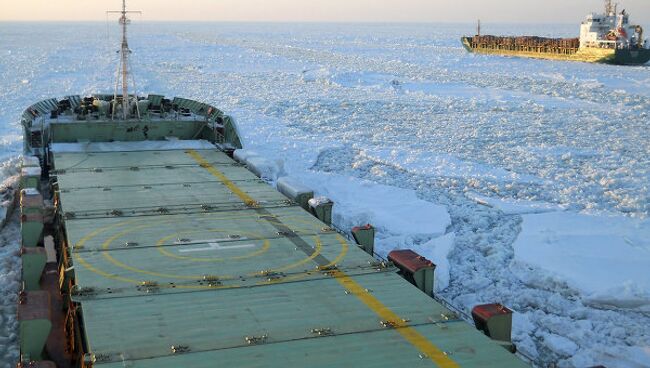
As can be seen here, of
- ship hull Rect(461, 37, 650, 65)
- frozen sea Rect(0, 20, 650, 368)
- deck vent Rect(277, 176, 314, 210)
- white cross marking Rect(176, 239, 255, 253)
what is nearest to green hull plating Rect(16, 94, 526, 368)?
white cross marking Rect(176, 239, 255, 253)

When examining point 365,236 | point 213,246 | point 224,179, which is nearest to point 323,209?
point 365,236

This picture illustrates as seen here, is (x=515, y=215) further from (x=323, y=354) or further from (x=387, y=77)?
(x=387, y=77)

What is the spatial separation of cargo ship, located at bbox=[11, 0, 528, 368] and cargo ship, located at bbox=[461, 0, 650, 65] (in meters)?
51.0

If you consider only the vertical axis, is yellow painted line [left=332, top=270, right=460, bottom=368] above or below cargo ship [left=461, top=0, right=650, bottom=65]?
below

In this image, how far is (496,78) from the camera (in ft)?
147

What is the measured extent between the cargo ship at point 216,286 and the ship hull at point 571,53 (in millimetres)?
50179

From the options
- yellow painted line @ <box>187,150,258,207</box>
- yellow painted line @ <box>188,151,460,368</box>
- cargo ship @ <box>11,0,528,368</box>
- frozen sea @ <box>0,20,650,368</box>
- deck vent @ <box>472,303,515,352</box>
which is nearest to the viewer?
yellow painted line @ <box>188,151,460,368</box>

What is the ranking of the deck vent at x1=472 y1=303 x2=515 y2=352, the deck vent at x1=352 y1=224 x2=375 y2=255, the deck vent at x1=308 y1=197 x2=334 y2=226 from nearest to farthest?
the deck vent at x1=472 y1=303 x2=515 y2=352, the deck vent at x1=352 y1=224 x2=375 y2=255, the deck vent at x1=308 y1=197 x2=334 y2=226

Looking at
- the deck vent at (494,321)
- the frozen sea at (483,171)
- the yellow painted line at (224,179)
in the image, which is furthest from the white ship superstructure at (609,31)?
the deck vent at (494,321)

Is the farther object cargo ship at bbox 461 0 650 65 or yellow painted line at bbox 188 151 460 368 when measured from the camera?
cargo ship at bbox 461 0 650 65

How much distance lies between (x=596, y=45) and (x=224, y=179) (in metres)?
54.7

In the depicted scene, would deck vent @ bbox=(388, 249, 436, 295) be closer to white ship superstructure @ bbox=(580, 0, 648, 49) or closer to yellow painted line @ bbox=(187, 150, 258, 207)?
yellow painted line @ bbox=(187, 150, 258, 207)

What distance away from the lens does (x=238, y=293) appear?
23.7 feet

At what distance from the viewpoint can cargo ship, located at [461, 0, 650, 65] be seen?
56688mm
